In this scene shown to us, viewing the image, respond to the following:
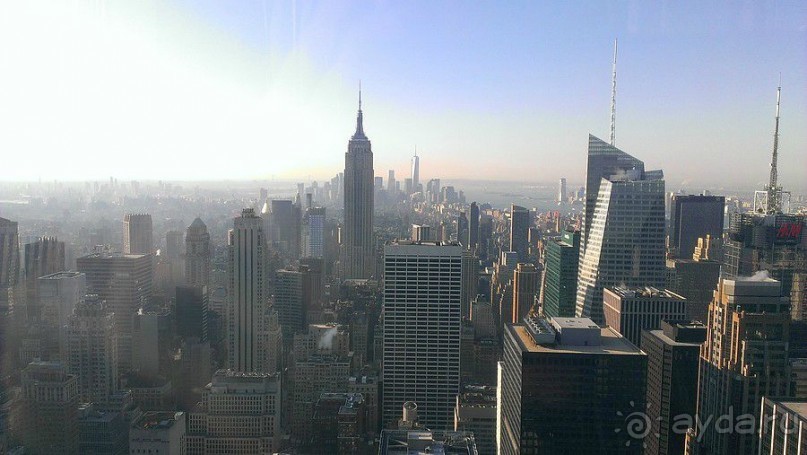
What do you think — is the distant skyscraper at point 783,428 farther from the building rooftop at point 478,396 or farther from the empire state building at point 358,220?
the empire state building at point 358,220

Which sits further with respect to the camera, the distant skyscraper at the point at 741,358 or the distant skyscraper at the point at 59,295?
the distant skyscraper at the point at 59,295

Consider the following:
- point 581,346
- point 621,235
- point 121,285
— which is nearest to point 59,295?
point 121,285

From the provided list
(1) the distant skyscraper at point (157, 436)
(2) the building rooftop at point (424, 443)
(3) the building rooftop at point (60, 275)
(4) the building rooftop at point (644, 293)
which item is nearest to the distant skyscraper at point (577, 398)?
(2) the building rooftop at point (424, 443)

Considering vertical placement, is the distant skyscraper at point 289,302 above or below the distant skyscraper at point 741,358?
below

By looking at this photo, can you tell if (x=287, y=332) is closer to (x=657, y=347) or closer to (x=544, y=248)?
(x=544, y=248)

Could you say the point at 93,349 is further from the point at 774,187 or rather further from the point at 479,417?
the point at 774,187

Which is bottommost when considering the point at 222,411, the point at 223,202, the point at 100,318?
the point at 222,411

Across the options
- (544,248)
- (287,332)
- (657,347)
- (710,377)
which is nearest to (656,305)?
(657,347)
